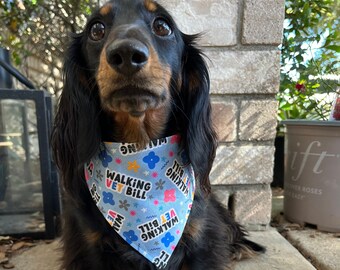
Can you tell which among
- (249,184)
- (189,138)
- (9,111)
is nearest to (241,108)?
(249,184)

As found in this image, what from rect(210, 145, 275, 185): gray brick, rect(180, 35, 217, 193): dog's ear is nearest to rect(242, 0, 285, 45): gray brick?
rect(180, 35, 217, 193): dog's ear

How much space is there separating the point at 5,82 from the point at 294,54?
5.86 feet

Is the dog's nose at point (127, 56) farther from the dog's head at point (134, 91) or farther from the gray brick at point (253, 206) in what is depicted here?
the gray brick at point (253, 206)

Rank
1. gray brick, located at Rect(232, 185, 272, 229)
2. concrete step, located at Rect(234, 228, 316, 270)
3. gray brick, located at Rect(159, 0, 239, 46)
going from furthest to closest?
gray brick, located at Rect(232, 185, 272, 229) < gray brick, located at Rect(159, 0, 239, 46) < concrete step, located at Rect(234, 228, 316, 270)

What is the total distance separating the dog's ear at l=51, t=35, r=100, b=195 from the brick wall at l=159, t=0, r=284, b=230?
61 cm

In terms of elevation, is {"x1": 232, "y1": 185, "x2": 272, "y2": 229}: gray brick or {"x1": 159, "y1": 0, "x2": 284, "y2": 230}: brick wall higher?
{"x1": 159, "y1": 0, "x2": 284, "y2": 230}: brick wall

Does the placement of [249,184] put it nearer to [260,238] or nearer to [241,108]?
[260,238]

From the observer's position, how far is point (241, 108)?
1.69 meters

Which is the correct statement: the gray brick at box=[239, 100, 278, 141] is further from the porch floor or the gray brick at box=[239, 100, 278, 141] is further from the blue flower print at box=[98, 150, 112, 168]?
the blue flower print at box=[98, 150, 112, 168]

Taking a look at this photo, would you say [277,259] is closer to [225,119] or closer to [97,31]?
[225,119]

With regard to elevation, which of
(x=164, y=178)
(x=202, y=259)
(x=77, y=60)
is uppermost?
(x=77, y=60)

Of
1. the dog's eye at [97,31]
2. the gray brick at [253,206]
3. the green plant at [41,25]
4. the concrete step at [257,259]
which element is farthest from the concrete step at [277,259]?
the green plant at [41,25]

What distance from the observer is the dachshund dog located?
1.12 metres

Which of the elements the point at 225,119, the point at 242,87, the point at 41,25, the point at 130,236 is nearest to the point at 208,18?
the point at 242,87
